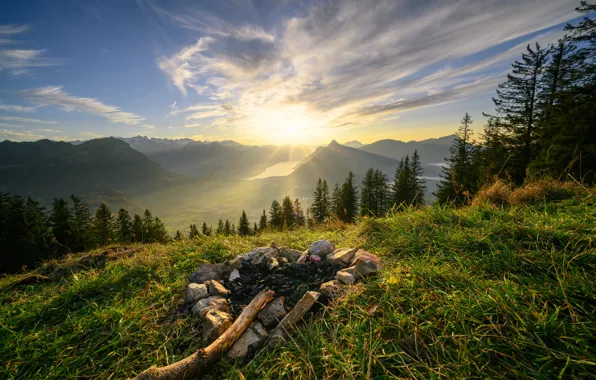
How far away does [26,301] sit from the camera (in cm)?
335

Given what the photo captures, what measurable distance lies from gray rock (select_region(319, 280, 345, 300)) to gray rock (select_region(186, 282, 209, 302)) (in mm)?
1784

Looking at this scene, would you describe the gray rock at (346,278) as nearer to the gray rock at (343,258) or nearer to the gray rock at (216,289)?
the gray rock at (343,258)

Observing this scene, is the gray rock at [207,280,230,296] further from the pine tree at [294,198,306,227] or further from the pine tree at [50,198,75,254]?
the pine tree at [50,198,75,254]

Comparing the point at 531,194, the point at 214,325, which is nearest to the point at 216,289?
the point at 214,325

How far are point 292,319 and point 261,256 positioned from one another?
1807 millimetres

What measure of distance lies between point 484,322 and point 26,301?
19.7 feet

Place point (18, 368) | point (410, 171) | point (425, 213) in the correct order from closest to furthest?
point (18, 368) → point (425, 213) → point (410, 171)

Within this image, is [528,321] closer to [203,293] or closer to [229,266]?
[203,293]

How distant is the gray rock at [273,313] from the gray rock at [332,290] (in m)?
A: 0.57

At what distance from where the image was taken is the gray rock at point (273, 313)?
8.64 feet

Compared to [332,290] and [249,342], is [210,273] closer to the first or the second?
[249,342]

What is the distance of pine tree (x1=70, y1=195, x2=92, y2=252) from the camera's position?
3134cm

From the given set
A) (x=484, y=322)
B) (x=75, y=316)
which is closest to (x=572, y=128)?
(x=484, y=322)

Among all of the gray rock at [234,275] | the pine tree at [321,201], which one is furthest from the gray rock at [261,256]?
the pine tree at [321,201]
